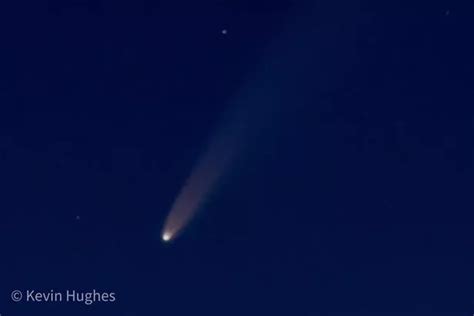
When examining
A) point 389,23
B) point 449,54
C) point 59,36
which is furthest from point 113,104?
point 449,54

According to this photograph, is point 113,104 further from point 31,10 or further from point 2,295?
point 2,295

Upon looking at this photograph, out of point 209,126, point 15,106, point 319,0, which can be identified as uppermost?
point 319,0

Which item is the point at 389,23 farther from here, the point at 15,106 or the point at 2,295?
the point at 2,295

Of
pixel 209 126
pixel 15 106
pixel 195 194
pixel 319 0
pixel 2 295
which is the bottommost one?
pixel 2 295

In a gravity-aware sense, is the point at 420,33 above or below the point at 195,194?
above

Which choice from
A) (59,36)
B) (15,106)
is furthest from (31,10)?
(15,106)

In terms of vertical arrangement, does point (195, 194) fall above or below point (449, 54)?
below

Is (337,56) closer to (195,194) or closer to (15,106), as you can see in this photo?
(195,194)

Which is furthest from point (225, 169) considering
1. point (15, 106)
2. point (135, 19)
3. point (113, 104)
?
point (15, 106)
